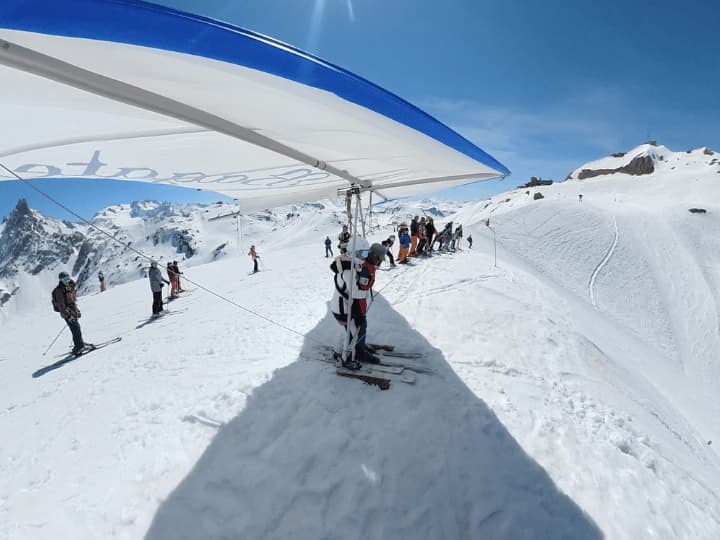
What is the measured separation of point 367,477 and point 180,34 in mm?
4021

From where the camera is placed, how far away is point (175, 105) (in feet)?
8.34

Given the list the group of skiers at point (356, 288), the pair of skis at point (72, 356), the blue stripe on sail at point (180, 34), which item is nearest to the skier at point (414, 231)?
the group of skiers at point (356, 288)

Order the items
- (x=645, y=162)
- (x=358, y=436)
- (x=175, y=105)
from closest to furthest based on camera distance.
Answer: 1. (x=175, y=105)
2. (x=358, y=436)
3. (x=645, y=162)

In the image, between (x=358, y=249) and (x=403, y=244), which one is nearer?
(x=358, y=249)

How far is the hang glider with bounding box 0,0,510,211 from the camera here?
1.74m

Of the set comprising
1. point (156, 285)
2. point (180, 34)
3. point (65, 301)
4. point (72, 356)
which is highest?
point (180, 34)

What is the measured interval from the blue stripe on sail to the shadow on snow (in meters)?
3.58

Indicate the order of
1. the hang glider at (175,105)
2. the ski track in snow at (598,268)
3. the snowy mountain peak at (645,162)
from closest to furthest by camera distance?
the hang glider at (175,105) < the ski track in snow at (598,268) < the snowy mountain peak at (645,162)

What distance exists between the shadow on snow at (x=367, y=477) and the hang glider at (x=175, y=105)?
3.33 metres

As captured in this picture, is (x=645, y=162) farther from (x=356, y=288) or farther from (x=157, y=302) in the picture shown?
(x=157, y=302)

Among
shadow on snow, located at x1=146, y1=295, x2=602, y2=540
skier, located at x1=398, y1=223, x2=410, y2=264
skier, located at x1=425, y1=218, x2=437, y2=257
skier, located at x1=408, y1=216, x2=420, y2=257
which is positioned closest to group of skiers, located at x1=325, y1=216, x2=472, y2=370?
shadow on snow, located at x1=146, y1=295, x2=602, y2=540

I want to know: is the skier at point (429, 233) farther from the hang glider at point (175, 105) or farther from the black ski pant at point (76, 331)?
the black ski pant at point (76, 331)

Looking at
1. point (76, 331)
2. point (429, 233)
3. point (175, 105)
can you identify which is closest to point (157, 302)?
point (76, 331)

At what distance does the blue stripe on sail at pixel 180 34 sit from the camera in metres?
1.55
